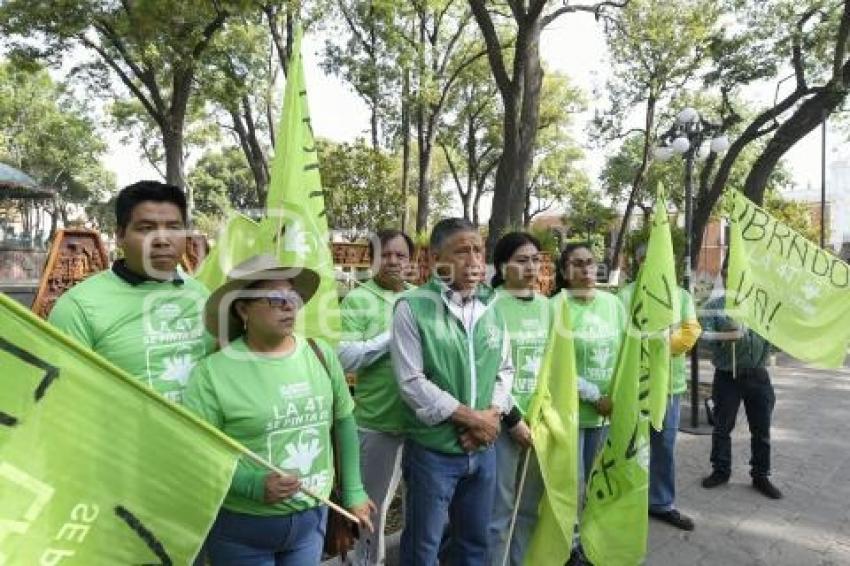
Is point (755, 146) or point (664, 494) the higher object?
point (755, 146)

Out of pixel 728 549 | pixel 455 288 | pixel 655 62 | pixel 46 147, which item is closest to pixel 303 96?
pixel 455 288

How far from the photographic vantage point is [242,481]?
2148 mm

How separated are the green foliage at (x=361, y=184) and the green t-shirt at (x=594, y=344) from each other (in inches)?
788

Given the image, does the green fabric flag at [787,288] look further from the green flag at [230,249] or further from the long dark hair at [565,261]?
the green flag at [230,249]

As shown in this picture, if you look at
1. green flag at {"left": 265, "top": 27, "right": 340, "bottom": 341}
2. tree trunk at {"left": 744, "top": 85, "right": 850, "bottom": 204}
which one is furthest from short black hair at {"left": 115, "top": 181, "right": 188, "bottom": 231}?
tree trunk at {"left": 744, "top": 85, "right": 850, "bottom": 204}

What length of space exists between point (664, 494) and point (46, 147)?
40.3 metres

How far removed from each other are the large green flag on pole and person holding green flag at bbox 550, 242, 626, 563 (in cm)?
11

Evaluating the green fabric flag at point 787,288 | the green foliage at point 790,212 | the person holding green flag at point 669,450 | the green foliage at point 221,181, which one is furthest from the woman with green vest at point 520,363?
the green foliage at point 221,181

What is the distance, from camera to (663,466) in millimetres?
4625

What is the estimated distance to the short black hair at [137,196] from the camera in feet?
8.23

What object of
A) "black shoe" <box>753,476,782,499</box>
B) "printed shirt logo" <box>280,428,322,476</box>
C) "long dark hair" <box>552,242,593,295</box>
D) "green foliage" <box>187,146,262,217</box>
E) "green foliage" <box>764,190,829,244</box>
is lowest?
"black shoe" <box>753,476,782,499</box>

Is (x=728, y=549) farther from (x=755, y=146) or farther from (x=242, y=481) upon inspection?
(x=755, y=146)

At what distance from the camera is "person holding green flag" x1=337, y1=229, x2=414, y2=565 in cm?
347

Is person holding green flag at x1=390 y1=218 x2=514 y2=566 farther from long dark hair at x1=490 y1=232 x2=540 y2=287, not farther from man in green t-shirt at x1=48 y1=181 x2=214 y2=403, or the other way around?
man in green t-shirt at x1=48 y1=181 x2=214 y2=403
